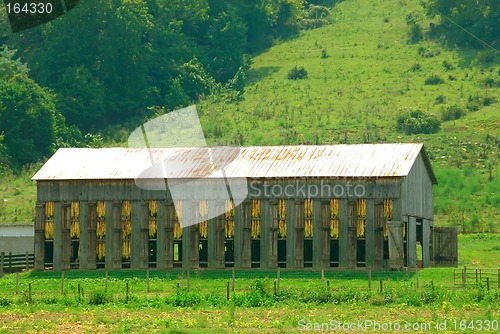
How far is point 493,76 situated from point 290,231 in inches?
2288

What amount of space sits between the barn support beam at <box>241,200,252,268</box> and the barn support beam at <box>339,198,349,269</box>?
4.25 m

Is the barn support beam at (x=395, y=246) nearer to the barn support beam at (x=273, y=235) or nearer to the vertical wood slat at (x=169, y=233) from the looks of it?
the barn support beam at (x=273, y=235)

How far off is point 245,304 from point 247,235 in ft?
52.2

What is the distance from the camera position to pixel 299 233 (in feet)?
205

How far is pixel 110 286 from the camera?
182 ft

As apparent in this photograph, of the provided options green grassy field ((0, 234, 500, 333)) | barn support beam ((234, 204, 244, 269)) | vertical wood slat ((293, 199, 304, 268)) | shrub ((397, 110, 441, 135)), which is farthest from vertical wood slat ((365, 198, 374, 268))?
shrub ((397, 110, 441, 135))

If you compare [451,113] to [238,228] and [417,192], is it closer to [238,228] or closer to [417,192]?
[417,192]

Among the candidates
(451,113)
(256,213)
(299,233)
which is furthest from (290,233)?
(451,113)

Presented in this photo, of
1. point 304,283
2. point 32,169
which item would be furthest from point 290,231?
point 32,169


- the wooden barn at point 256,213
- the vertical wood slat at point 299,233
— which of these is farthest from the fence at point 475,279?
the vertical wood slat at point 299,233

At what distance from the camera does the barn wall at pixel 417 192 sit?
61844mm

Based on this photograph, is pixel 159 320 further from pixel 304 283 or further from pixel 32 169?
pixel 32 169

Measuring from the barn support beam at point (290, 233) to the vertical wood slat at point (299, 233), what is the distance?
126 millimetres

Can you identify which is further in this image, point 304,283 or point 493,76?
point 493,76
